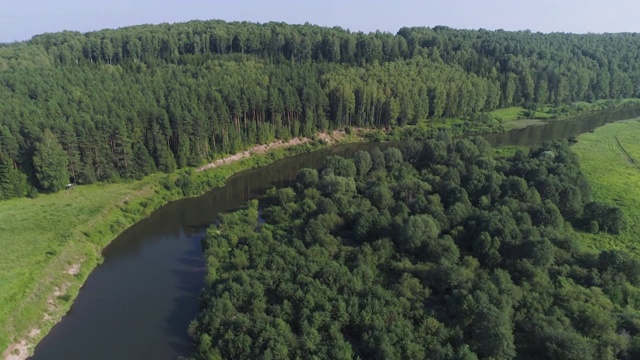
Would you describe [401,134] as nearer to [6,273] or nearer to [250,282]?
[250,282]

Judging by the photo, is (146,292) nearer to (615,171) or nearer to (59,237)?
(59,237)

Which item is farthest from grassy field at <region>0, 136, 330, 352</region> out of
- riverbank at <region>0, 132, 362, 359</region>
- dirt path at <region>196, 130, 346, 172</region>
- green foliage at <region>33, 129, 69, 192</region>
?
dirt path at <region>196, 130, 346, 172</region>

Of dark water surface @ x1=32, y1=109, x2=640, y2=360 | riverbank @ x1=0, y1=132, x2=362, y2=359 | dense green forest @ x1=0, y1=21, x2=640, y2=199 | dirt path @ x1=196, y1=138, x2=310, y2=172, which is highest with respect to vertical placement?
dense green forest @ x1=0, y1=21, x2=640, y2=199

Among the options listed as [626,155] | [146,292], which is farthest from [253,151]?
[626,155]

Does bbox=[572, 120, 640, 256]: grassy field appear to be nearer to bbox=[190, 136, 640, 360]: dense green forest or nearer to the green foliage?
bbox=[190, 136, 640, 360]: dense green forest

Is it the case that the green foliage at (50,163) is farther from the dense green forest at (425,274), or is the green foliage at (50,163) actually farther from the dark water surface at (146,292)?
the dense green forest at (425,274)
